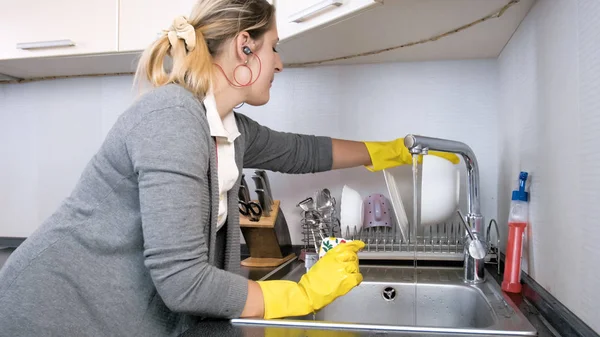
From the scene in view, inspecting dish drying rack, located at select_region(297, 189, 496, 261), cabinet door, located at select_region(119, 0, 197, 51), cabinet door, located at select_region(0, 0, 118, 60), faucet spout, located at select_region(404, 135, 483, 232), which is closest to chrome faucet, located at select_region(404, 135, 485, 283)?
faucet spout, located at select_region(404, 135, 483, 232)

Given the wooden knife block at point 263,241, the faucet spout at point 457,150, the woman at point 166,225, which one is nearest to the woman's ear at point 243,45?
the woman at point 166,225

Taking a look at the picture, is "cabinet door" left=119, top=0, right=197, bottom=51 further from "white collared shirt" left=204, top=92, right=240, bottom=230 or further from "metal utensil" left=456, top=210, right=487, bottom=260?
"metal utensil" left=456, top=210, right=487, bottom=260

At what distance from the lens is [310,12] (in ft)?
3.67

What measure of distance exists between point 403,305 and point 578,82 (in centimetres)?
64

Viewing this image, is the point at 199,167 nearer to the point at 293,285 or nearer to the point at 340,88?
the point at 293,285

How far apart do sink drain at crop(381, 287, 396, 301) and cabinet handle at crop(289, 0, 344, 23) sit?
65 cm

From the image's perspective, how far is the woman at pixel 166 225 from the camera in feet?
2.45

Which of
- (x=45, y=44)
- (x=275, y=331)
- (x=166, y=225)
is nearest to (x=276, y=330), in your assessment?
(x=275, y=331)

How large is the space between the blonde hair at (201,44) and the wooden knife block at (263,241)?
58 cm

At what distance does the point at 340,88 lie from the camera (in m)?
1.62

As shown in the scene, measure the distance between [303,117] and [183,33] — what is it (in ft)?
2.58

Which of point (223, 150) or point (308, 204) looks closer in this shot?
point (223, 150)

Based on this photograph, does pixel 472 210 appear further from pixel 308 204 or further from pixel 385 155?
pixel 308 204

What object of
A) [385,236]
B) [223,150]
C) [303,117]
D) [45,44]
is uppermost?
[45,44]
